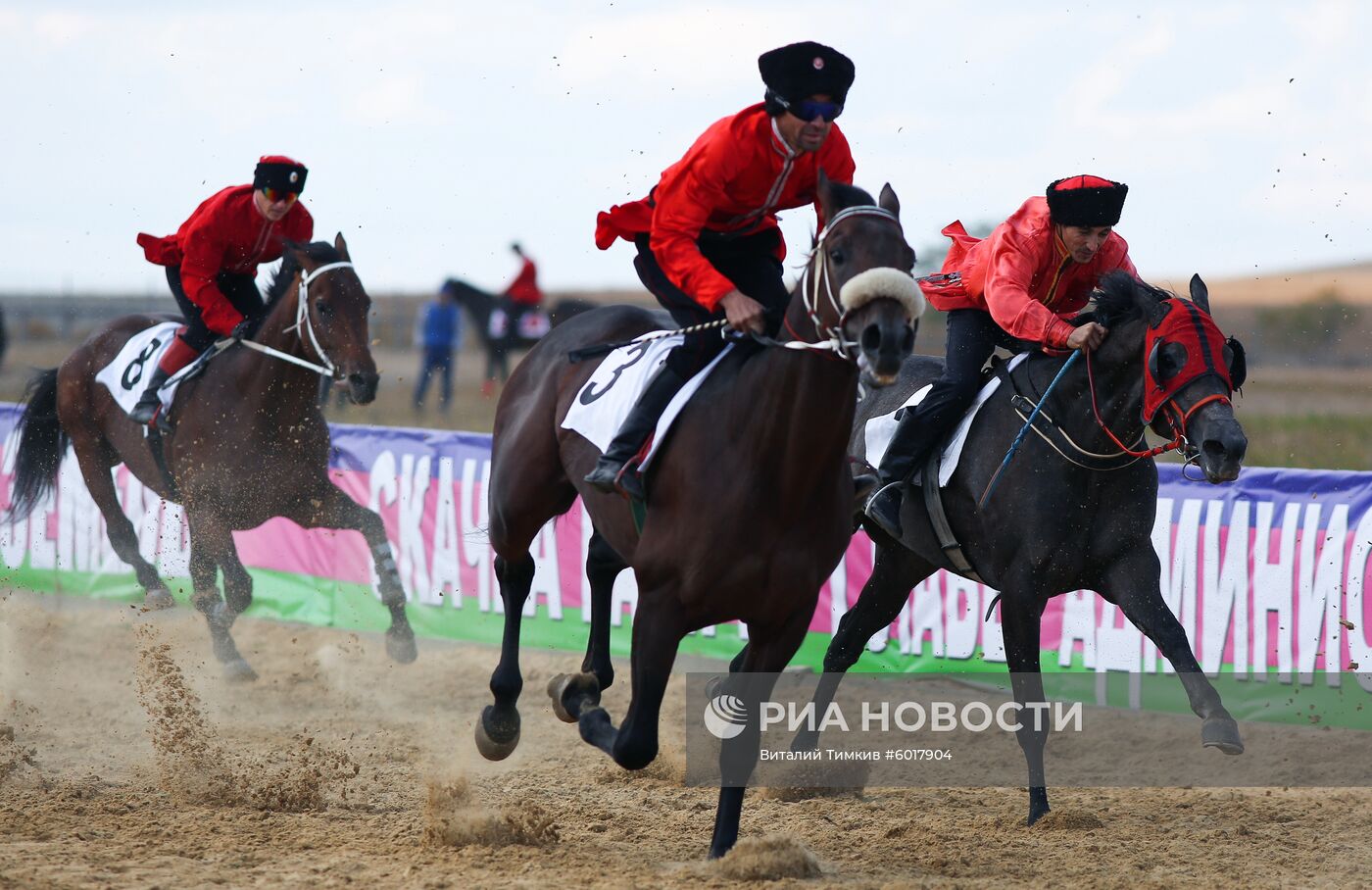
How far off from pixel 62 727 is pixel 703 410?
4703 millimetres

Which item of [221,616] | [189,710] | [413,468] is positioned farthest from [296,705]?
[413,468]

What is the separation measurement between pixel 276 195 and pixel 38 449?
11.4 feet

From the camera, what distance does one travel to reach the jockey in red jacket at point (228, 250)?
29.2 feet

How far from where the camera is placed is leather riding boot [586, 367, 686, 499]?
5094mm

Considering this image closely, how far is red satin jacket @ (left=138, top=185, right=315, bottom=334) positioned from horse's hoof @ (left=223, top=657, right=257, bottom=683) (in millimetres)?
2036

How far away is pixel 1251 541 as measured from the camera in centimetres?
755

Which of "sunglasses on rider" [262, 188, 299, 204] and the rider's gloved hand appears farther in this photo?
"sunglasses on rider" [262, 188, 299, 204]

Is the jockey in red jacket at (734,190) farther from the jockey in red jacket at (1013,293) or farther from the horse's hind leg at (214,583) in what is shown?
the horse's hind leg at (214,583)

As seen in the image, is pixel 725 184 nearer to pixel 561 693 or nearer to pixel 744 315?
pixel 744 315

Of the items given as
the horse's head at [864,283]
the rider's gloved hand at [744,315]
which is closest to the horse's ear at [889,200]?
the horse's head at [864,283]

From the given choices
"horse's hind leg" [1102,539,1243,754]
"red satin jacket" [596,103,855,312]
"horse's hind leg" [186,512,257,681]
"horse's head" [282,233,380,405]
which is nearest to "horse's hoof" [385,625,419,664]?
"horse's hind leg" [186,512,257,681]

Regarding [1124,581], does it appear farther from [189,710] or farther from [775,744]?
[189,710]

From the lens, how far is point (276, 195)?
8.88 metres

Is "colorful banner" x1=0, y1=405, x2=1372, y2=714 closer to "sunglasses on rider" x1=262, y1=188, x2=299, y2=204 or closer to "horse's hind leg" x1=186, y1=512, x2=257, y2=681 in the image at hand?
"horse's hind leg" x1=186, y1=512, x2=257, y2=681
